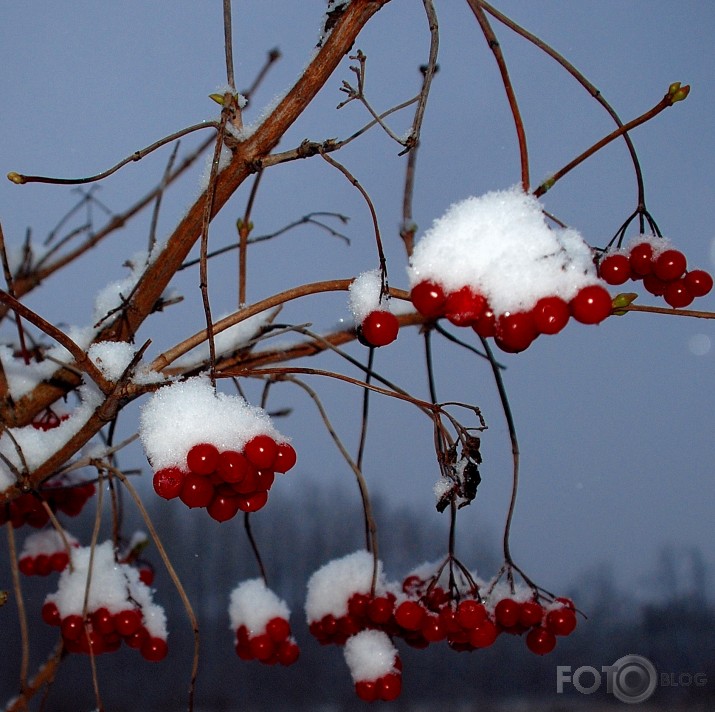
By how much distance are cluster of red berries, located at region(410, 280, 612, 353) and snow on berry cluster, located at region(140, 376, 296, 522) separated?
0.14 metres

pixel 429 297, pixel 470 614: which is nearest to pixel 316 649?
pixel 470 614

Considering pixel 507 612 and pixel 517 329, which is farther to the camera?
pixel 507 612

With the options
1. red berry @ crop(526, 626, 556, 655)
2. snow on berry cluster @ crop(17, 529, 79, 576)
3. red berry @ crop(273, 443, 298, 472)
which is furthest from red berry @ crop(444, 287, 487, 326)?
snow on berry cluster @ crop(17, 529, 79, 576)

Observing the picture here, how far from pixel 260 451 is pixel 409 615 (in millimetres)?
285

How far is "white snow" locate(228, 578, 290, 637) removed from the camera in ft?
2.40

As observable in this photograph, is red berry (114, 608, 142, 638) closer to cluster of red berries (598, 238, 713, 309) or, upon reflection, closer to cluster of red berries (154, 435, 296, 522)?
cluster of red berries (154, 435, 296, 522)

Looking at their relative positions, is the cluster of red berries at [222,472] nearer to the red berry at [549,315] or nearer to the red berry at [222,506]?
the red berry at [222,506]

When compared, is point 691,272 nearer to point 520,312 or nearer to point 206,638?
point 520,312

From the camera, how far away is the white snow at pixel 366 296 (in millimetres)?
483

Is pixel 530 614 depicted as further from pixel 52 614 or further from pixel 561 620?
pixel 52 614

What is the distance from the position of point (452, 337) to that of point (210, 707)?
9.04 ft

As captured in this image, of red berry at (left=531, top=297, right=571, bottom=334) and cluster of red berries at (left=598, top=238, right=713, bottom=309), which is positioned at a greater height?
cluster of red berries at (left=598, top=238, right=713, bottom=309)

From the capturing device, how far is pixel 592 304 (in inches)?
16.5

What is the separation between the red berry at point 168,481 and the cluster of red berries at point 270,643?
1.09ft
